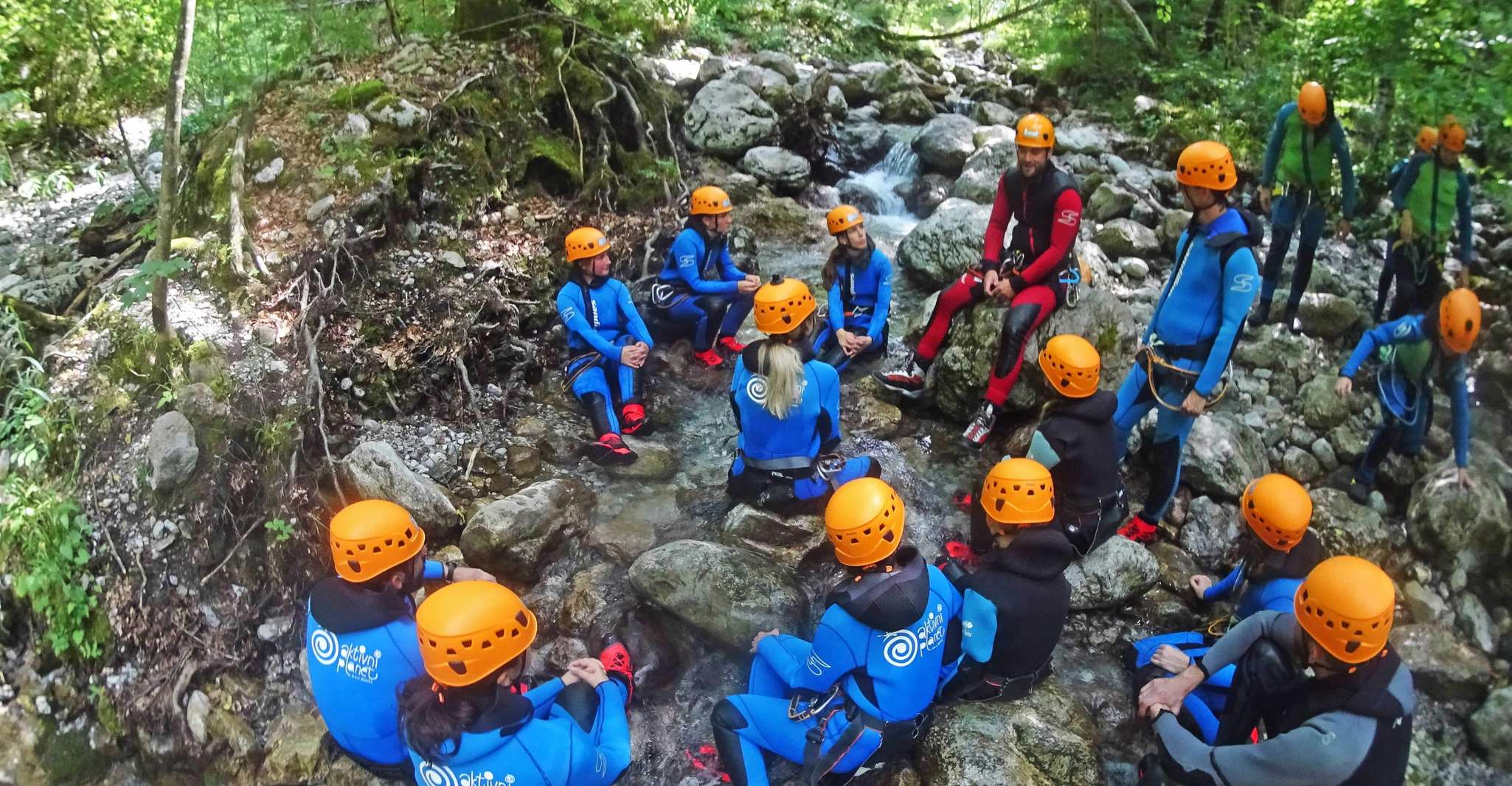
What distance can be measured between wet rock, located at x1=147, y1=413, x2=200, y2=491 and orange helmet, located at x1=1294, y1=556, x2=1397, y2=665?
5963 millimetres

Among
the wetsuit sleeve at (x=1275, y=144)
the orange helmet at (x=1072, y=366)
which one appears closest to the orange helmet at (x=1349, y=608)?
the orange helmet at (x=1072, y=366)

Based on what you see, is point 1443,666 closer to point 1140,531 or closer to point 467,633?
point 1140,531

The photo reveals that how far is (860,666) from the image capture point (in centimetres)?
346

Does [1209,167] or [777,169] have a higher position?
[1209,167]

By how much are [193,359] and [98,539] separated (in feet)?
4.23

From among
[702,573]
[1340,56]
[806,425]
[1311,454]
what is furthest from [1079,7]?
[702,573]

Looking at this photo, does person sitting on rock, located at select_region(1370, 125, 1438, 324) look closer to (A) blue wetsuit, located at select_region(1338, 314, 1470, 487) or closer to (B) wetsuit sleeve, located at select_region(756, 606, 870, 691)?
(A) blue wetsuit, located at select_region(1338, 314, 1470, 487)

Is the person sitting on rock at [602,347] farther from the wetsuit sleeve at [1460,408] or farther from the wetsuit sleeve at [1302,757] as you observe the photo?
the wetsuit sleeve at [1460,408]

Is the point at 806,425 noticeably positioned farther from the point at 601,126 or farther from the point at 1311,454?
the point at 601,126

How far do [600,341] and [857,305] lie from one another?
95.5 inches

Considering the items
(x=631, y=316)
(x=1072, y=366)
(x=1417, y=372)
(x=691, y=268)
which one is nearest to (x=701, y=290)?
(x=691, y=268)

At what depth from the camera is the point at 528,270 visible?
24.6 feet

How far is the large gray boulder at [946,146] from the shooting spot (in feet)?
37.8

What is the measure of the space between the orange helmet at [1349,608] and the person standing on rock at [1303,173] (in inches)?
210
